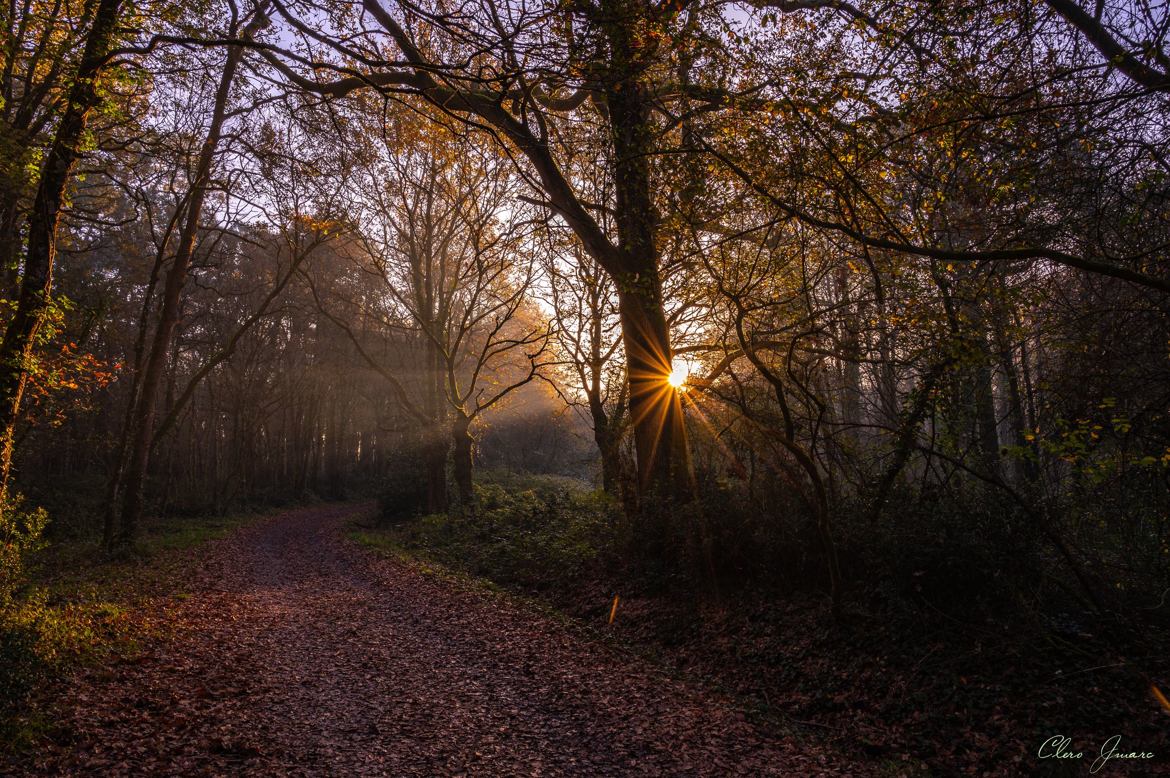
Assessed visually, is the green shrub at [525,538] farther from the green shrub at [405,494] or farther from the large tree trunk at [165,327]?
the large tree trunk at [165,327]

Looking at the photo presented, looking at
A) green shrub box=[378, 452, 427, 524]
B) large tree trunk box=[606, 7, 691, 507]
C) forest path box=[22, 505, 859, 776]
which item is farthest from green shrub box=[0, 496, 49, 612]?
green shrub box=[378, 452, 427, 524]

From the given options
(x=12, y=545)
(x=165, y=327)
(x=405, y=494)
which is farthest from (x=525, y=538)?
(x=405, y=494)

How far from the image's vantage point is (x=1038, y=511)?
631 centimetres

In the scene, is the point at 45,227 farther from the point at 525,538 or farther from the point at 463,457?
the point at 463,457

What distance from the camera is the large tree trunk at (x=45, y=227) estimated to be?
6.83 m

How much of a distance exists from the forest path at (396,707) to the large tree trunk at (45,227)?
315 cm

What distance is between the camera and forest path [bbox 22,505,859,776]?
4754 mm

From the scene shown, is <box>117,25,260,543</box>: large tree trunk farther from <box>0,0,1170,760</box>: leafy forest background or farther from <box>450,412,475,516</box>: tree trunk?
<box>450,412,475,516</box>: tree trunk

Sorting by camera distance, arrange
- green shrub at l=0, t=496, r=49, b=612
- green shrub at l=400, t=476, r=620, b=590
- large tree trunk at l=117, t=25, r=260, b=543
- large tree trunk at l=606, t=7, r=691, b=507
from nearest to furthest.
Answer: green shrub at l=0, t=496, r=49, b=612, large tree trunk at l=606, t=7, r=691, b=507, green shrub at l=400, t=476, r=620, b=590, large tree trunk at l=117, t=25, r=260, b=543

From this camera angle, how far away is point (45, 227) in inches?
285

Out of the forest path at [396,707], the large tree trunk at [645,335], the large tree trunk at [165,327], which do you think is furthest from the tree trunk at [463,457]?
the forest path at [396,707]

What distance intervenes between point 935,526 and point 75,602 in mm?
10912

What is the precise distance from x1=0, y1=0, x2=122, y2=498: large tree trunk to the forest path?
315 centimetres

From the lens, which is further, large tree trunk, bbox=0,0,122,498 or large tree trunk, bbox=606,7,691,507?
large tree trunk, bbox=606,7,691,507
